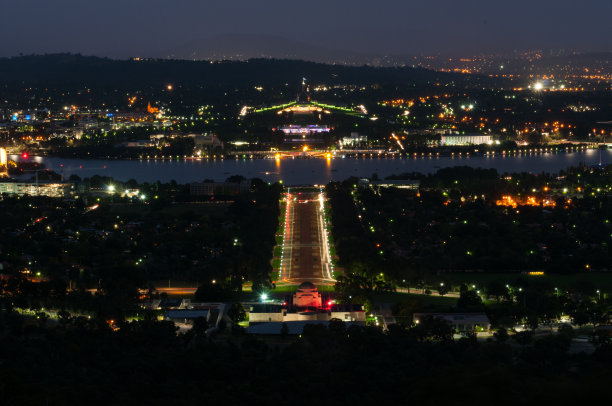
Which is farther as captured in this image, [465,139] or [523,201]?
[465,139]

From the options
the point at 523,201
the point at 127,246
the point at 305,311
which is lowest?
the point at 305,311

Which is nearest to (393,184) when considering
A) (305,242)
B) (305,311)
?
(305,242)

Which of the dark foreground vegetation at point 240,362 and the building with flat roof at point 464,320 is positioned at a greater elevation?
the dark foreground vegetation at point 240,362

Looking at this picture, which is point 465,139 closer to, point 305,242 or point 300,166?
point 300,166

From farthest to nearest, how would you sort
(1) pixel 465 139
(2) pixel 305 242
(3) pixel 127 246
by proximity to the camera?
(1) pixel 465 139 → (2) pixel 305 242 → (3) pixel 127 246

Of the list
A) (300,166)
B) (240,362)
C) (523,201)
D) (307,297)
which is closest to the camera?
(240,362)

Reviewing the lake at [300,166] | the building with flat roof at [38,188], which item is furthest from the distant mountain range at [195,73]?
the building with flat roof at [38,188]

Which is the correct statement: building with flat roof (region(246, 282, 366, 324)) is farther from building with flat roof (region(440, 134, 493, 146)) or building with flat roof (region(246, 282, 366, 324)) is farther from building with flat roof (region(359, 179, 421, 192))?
building with flat roof (region(440, 134, 493, 146))

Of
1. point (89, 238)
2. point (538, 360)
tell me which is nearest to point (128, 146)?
point (89, 238)

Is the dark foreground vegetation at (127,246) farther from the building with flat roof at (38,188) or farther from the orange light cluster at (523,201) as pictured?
the orange light cluster at (523,201)
